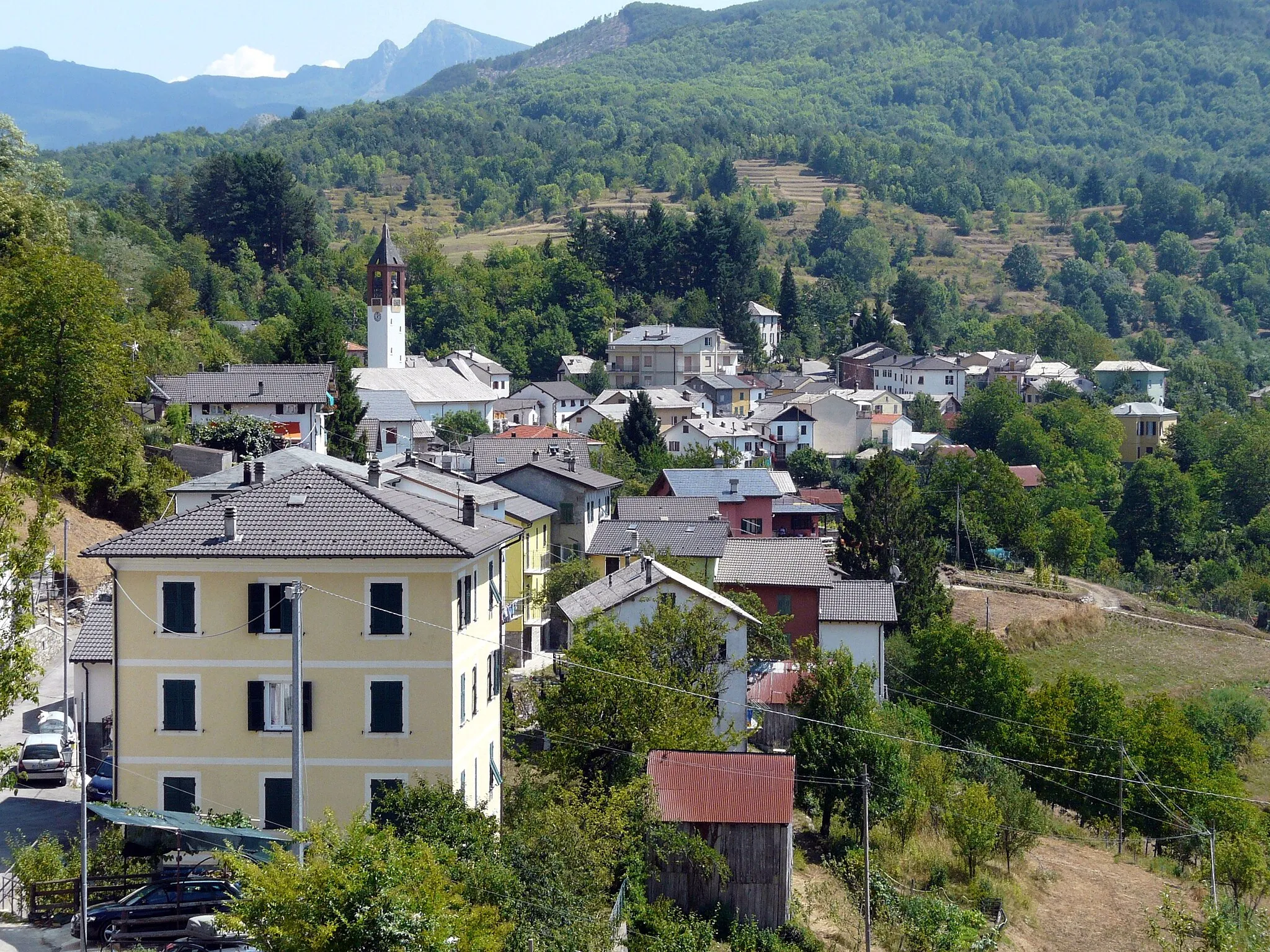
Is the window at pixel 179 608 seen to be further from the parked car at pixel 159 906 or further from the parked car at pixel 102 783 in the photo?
the parked car at pixel 159 906

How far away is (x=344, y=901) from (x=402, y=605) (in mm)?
7461

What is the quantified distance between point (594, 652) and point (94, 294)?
54.3 feet

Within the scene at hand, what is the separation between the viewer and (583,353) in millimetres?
99500

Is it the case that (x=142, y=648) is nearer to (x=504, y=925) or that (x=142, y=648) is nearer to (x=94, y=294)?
(x=504, y=925)

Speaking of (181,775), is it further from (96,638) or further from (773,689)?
(773,689)

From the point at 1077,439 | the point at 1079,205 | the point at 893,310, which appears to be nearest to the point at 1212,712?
the point at 1077,439

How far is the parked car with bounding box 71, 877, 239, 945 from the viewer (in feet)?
55.2

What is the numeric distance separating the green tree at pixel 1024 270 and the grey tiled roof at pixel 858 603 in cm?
12640

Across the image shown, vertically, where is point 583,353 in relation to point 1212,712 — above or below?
above

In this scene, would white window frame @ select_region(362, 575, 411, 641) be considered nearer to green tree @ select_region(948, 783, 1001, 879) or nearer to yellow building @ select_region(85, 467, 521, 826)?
yellow building @ select_region(85, 467, 521, 826)

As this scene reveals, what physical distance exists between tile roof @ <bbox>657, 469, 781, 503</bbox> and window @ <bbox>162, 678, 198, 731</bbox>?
1226 inches

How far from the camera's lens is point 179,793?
1981cm

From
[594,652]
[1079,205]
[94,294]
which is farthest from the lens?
[1079,205]

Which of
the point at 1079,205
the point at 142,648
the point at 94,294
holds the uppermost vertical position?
the point at 1079,205
